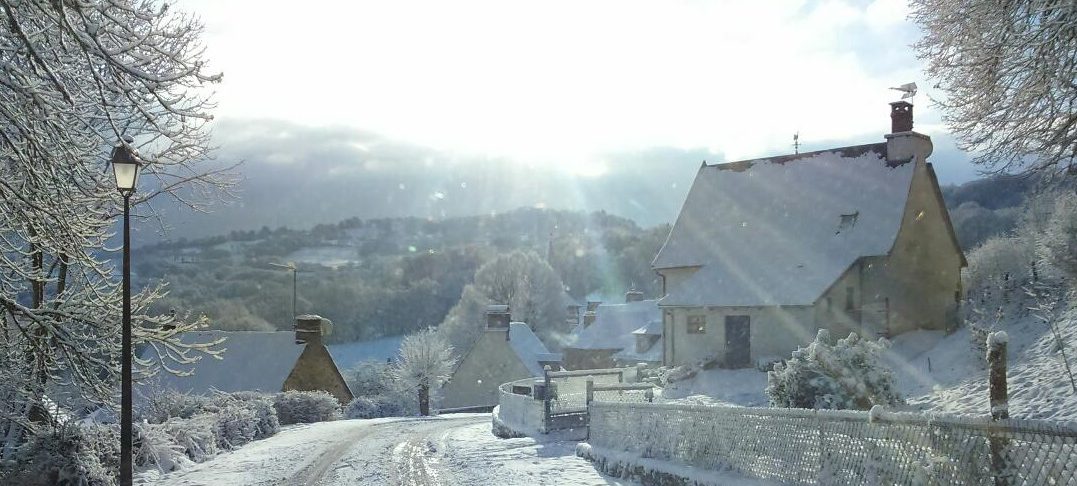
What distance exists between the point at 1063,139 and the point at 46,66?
12.5 meters

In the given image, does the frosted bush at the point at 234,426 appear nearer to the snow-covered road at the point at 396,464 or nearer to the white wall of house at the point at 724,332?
the snow-covered road at the point at 396,464

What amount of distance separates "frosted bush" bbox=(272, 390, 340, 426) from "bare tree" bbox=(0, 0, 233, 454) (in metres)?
22.6

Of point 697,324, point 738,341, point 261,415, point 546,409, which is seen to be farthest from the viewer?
point 697,324

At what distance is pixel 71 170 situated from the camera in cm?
862

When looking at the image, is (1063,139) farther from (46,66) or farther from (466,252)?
(466,252)

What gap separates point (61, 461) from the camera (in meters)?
12.4

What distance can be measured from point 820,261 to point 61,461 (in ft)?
82.6

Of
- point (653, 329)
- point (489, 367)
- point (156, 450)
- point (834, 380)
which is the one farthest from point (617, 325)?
point (834, 380)

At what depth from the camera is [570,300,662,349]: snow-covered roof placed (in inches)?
2035

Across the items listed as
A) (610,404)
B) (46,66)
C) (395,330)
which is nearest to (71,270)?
(46,66)

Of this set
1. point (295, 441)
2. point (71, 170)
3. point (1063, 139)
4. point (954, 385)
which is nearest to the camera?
point (71, 170)

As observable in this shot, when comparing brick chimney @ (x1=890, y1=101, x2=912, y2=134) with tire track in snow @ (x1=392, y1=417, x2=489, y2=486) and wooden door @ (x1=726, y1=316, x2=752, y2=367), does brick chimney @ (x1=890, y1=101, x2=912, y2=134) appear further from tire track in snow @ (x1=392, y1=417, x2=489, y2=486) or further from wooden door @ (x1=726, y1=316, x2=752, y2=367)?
tire track in snow @ (x1=392, y1=417, x2=489, y2=486)

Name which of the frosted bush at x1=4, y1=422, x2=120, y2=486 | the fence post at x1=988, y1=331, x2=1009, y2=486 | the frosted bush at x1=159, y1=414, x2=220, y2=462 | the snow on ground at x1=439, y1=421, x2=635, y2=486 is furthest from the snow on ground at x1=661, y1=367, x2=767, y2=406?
the frosted bush at x1=4, y1=422, x2=120, y2=486

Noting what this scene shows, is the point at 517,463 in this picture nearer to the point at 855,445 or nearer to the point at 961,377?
the point at 855,445
